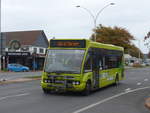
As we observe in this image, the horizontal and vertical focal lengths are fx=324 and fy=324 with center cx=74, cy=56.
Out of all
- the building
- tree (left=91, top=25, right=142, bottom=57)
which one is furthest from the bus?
tree (left=91, top=25, right=142, bottom=57)

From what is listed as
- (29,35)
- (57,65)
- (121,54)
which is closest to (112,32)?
(29,35)

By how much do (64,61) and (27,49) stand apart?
50.0 metres

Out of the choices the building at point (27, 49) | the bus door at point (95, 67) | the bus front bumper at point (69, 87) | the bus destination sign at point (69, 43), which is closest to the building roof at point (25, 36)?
the building at point (27, 49)

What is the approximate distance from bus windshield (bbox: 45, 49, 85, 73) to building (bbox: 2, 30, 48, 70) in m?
44.9

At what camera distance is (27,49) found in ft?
211

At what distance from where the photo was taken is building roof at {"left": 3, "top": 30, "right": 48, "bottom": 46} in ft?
223

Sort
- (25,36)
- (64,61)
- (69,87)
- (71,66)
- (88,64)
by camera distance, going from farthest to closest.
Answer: (25,36) → (88,64) → (64,61) → (71,66) → (69,87)

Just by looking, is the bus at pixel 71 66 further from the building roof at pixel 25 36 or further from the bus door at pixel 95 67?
the building roof at pixel 25 36

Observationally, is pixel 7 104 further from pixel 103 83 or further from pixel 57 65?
pixel 103 83

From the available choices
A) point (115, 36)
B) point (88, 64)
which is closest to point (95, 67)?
point (88, 64)

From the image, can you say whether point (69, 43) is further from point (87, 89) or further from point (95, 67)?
point (87, 89)

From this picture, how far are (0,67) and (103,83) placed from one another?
133 feet

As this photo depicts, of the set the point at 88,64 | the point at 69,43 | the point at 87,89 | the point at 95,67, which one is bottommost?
the point at 87,89

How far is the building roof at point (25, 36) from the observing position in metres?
67.9
